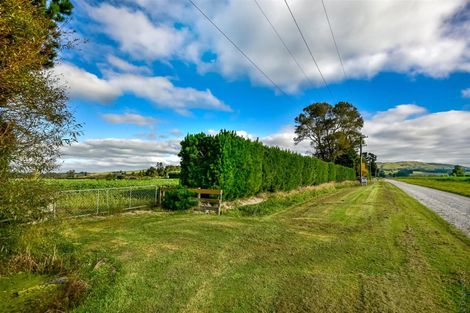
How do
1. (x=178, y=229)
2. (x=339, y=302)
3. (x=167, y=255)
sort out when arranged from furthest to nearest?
(x=178, y=229) < (x=167, y=255) < (x=339, y=302)

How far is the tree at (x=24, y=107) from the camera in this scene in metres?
4.05

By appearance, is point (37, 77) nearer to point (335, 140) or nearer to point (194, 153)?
point (194, 153)

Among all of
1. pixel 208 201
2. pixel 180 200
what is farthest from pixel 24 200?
pixel 208 201

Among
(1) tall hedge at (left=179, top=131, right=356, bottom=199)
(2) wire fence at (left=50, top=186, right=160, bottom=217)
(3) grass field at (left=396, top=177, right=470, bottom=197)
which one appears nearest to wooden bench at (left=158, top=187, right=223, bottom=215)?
(1) tall hedge at (left=179, top=131, right=356, bottom=199)

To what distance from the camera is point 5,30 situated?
395cm

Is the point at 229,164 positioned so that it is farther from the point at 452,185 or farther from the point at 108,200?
the point at 452,185

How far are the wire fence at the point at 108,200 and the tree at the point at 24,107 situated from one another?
5844mm

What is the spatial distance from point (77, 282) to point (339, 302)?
148 inches

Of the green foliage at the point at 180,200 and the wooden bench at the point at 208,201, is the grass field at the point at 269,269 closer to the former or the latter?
the wooden bench at the point at 208,201

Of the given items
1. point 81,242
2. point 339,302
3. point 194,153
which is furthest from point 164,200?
point 339,302

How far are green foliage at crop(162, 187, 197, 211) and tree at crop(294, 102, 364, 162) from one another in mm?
41953

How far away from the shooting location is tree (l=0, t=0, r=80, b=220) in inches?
160

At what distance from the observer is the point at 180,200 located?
40.9 ft

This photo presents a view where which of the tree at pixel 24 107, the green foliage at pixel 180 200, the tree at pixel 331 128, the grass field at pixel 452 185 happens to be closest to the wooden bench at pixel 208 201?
the green foliage at pixel 180 200
